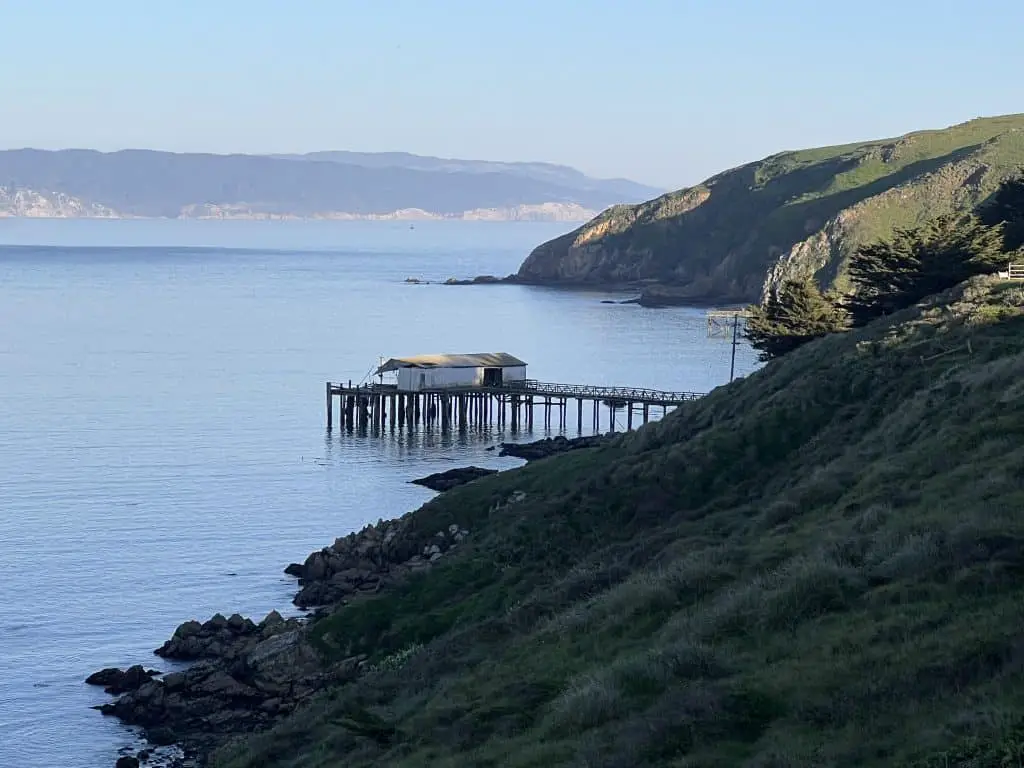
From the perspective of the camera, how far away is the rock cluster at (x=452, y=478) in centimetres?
6203

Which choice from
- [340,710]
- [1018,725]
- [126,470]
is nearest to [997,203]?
[126,470]

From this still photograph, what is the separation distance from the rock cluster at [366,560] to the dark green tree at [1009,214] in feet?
84.1

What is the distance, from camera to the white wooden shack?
262 feet

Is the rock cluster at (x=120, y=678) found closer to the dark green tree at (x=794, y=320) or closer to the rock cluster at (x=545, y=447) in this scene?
the dark green tree at (x=794, y=320)

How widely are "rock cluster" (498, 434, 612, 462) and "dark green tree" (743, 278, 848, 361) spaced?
36.1ft

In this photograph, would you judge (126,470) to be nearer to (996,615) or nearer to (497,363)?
(497,363)

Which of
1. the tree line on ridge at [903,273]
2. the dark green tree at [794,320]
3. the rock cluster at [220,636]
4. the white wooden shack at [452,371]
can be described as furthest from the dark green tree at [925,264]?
the white wooden shack at [452,371]

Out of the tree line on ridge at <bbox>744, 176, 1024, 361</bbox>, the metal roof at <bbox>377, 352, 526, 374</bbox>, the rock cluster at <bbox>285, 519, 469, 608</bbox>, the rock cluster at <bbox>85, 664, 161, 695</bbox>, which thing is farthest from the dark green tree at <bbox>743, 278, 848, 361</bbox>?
the rock cluster at <bbox>85, 664, 161, 695</bbox>

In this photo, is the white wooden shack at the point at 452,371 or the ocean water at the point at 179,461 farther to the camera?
the white wooden shack at the point at 452,371

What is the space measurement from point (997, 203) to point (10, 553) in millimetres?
39582

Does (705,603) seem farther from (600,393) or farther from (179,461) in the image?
(600,393)

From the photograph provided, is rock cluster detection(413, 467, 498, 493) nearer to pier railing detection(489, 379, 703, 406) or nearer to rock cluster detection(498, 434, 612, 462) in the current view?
rock cluster detection(498, 434, 612, 462)

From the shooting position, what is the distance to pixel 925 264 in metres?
50.9

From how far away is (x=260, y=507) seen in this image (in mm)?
57781
